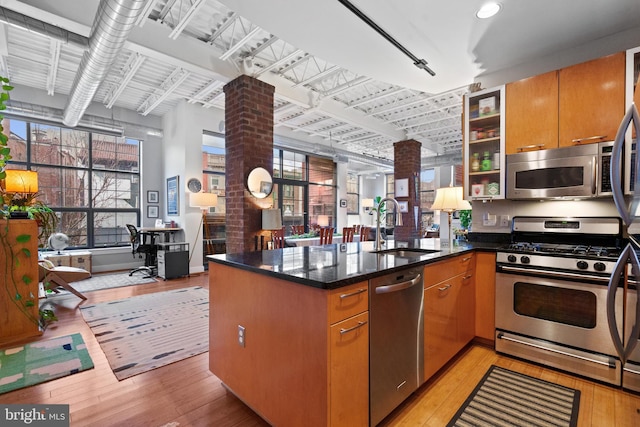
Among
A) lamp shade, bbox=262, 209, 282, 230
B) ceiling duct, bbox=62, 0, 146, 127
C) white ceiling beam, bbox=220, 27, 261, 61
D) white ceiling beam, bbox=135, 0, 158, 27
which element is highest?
white ceiling beam, bbox=135, 0, 158, 27

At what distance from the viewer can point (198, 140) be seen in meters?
6.19

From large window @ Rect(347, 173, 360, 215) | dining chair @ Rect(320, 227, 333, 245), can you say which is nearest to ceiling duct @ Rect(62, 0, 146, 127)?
dining chair @ Rect(320, 227, 333, 245)

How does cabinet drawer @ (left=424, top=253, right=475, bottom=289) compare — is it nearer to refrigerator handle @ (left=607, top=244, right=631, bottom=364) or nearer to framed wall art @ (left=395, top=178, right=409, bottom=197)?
refrigerator handle @ (left=607, top=244, right=631, bottom=364)

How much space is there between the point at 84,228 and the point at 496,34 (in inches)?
299

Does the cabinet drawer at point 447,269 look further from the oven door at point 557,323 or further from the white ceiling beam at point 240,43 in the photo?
the white ceiling beam at point 240,43

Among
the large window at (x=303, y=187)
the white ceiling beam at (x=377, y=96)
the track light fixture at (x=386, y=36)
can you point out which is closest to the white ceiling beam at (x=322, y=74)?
the white ceiling beam at (x=377, y=96)

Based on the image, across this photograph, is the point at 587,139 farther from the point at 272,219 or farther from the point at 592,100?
the point at 272,219

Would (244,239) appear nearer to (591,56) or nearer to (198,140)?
(198,140)

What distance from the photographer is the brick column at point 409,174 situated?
25.0ft

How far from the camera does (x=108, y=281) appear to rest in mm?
5328

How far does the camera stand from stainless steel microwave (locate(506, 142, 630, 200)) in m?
2.46

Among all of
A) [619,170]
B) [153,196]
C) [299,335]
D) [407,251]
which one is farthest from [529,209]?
[153,196]

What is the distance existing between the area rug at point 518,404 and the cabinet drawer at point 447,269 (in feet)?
2.62

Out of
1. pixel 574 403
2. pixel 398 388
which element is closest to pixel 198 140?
pixel 398 388
